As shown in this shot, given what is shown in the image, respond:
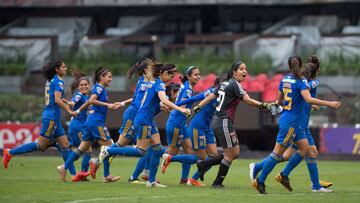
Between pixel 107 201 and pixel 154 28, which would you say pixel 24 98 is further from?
pixel 107 201

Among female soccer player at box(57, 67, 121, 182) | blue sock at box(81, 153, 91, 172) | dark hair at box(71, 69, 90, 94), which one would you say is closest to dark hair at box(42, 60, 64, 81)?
female soccer player at box(57, 67, 121, 182)

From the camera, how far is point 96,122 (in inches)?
843

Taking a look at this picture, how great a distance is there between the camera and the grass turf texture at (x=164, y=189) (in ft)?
55.4

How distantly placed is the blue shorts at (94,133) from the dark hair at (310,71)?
4.67 meters

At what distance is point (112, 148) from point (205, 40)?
Result: 27033mm

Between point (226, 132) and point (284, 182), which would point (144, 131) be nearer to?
point (226, 132)

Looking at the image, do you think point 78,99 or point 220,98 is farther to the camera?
point 78,99

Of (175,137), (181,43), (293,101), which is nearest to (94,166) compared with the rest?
(175,137)

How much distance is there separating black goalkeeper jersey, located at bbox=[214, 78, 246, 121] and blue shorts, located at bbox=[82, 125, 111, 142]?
3140mm

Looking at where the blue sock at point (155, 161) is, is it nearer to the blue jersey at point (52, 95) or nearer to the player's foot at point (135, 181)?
the player's foot at point (135, 181)

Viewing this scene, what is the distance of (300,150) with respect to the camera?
18781mm

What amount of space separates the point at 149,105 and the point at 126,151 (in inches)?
43.1

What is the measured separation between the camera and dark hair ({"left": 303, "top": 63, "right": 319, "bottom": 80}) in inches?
737

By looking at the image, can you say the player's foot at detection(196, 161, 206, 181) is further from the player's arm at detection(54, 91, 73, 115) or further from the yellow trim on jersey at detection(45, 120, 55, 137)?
the yellow trim on jersey at detection(45, 120, 55, 137)
